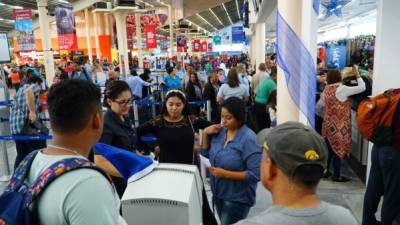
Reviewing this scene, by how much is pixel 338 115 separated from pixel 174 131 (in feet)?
9.78

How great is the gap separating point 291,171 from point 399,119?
2.57 meters

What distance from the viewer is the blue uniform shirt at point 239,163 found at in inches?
101

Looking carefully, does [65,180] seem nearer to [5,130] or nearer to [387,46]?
[387,46]

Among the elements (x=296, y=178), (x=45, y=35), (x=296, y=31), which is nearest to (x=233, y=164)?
(x=296, y=178)

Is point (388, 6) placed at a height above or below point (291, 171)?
above

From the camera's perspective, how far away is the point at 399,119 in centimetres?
324

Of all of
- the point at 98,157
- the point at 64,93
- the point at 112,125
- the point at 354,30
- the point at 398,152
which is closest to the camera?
the point at 64,93

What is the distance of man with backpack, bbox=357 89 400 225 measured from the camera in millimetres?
3242

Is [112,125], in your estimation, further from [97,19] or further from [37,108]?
[97,19]

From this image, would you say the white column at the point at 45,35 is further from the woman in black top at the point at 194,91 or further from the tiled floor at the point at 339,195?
the tiled floor at the point at 339,195

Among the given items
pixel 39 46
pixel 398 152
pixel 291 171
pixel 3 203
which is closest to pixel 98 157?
pixel 3 203

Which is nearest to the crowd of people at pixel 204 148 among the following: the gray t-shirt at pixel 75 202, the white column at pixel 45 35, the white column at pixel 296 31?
the gray t-shirt at pixel 75 202

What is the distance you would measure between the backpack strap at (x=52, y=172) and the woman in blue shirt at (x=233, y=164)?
1502 mm

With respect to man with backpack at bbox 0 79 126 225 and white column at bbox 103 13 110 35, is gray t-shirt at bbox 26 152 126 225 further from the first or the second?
white column at bbox 103 13 110 35
